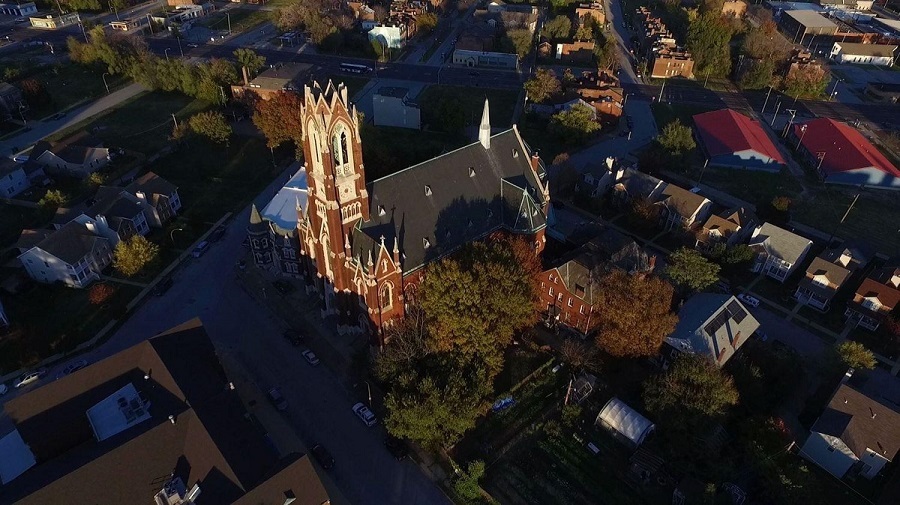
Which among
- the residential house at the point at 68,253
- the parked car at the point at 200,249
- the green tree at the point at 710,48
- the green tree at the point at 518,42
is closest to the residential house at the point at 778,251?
the parked car at the point at 200,249

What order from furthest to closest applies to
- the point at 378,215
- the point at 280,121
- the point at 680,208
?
the point at 280,121, the point at 680,208, the point at 378,215

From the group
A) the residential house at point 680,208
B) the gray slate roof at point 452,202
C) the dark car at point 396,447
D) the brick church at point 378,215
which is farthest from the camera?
the residential house at point 680,208

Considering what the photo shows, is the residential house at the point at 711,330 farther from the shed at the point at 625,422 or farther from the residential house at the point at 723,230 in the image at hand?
the residential house at the point at 723,230

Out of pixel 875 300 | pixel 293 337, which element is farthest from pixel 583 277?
pixel 875 300

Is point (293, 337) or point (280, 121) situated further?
point (280, 121)

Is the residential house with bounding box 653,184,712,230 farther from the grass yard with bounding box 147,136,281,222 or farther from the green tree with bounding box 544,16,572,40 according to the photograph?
the green tree with bounding box 544,16,572,40

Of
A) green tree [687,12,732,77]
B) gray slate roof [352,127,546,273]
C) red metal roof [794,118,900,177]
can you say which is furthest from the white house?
gray slate roof [352,127,546,273]

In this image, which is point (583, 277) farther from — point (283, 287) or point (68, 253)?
point (68, 253)
